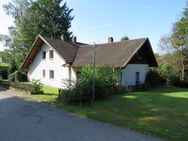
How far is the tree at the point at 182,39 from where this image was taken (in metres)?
37.9

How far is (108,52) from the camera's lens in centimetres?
2638

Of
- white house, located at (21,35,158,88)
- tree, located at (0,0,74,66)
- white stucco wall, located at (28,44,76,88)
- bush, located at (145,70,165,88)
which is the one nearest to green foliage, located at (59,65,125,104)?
white house, located at (21,35,158,88)

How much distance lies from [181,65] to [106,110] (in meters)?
29.8

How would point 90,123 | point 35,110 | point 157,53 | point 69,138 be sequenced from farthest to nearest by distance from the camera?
point 157,53 < point 35,110 < point 90,123 < point 69,138

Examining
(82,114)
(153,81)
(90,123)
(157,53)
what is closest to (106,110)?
(82,114)

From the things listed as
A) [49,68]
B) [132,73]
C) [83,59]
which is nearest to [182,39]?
[132,73]

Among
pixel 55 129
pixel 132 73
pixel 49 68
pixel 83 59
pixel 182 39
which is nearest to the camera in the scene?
pixel 55 129

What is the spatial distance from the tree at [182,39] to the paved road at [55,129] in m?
29.8

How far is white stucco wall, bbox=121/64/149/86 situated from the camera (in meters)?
24.0

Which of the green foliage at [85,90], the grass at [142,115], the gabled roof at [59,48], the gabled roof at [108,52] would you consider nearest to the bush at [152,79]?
the gabled roof at [108,52]

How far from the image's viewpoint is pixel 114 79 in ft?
64.8

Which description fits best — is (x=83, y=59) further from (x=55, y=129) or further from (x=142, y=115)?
(x=55, y=129)

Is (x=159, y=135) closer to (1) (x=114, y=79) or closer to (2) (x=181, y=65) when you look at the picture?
(1) (x=114, y=79)

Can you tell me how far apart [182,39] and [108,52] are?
17275 millimetres
